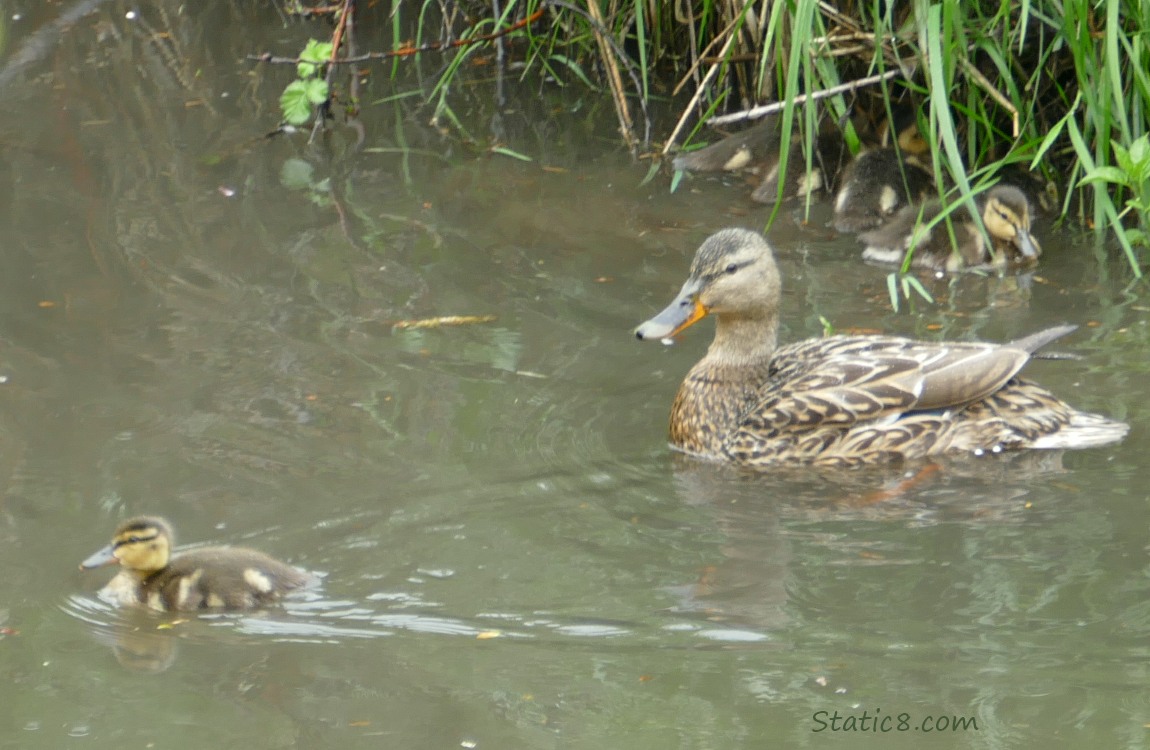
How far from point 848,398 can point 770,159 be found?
1.90 m

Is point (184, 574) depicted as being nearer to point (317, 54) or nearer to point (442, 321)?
point (442, 321)

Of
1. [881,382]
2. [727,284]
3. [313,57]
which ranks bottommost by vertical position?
[881,382]

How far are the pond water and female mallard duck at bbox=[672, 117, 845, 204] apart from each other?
113 mm

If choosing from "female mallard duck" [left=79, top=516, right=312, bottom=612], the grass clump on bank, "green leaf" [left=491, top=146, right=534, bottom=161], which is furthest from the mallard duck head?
"green leaf" [left=491, top=146, right=534, bottom=161]

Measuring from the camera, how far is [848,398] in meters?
3.93

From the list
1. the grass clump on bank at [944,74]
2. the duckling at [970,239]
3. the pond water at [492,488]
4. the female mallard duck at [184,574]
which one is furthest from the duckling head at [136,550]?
the duckling at [970,239]

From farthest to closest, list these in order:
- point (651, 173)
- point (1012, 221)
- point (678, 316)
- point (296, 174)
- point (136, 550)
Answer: point (296, 174) < point (651, 173) < point (1012, 221) < point (678, 316) < point (136, 550)

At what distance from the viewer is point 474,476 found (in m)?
3.76

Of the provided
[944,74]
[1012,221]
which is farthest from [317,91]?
[1012,221]

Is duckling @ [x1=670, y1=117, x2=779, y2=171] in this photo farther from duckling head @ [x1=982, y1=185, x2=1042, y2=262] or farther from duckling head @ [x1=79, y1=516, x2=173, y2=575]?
duckling head @ [x1=79, y1=516, x2=173, y2=575]

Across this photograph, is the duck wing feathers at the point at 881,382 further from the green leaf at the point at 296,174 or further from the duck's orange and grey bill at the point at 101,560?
the green leaf at the point at 296,174

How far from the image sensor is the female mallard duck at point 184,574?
3195mm

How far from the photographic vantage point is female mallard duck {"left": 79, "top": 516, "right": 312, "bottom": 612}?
126 inches

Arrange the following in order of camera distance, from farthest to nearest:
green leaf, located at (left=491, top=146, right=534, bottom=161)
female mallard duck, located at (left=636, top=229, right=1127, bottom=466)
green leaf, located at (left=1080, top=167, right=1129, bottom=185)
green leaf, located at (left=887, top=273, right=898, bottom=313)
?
green leaf, located at (left=491, top=146, right=534, bottom=161)
green leaf, located at (left=887, top=273, right=898, bottom=313)
green leaf, located at (left=1080, top=167, right=1129, bottom=185)
female mallard duck, located at (left=636, top=229, right=1127, bottom=466)
